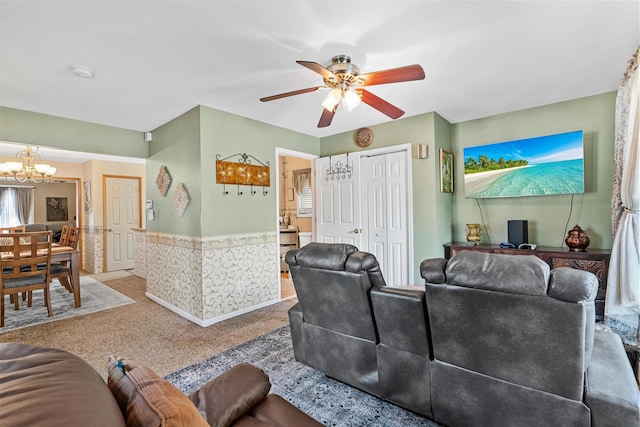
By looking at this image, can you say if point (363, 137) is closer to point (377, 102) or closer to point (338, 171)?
point (338, 171)

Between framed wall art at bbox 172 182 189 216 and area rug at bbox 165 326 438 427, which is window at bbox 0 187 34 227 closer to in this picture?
framed wall art at bbox 172 182 189 216

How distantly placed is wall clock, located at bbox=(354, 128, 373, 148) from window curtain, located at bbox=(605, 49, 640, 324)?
8.59 ft

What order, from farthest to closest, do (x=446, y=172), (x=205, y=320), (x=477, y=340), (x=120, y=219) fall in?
(x=120, y=219), (x=446, y=172), (x=205, y=320), (x=477, y=340)

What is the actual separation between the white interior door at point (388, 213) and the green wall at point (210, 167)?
4.32ft

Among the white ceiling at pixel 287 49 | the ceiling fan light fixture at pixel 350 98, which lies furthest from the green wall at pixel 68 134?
the ceiling fan light fixture at pixel 350 98

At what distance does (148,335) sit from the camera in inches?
124

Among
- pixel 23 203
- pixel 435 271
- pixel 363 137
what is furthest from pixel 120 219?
pixel 435 271

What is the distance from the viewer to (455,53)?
2.39 meters

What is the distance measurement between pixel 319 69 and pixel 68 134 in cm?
344

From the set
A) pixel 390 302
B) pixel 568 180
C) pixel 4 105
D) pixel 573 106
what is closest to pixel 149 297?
pixel 4 105

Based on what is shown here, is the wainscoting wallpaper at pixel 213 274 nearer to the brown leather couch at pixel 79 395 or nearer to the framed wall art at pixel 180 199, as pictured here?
the framed wall art at pixel 180 199

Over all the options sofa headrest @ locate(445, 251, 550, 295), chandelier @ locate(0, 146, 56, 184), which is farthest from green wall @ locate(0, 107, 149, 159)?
sofa headrest @ locate(445, 251, 550, 295)

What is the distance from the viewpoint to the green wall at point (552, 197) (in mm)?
3332

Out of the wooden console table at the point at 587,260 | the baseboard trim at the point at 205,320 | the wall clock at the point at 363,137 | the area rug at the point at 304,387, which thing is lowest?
the area rug at the point at 304,387
